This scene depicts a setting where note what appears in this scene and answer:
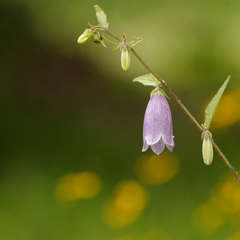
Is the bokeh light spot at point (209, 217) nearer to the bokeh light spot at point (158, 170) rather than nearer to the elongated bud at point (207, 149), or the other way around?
the bokeh light spot at point (158, 170)

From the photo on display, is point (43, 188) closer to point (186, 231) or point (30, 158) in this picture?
point (30, 158)

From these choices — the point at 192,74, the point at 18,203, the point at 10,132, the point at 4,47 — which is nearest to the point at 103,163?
the point at 18,203

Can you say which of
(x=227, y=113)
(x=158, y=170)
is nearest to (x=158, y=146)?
(x=158, y=170)

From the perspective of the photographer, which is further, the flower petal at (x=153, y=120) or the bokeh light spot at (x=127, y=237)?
the bokeh light spot at (x=127, y=237)

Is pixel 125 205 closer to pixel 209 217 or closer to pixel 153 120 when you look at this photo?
pixel 209 217

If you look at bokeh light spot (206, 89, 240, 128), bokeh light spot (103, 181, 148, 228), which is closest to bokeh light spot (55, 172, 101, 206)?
bokeh light spot (103, 181, 148, 228)

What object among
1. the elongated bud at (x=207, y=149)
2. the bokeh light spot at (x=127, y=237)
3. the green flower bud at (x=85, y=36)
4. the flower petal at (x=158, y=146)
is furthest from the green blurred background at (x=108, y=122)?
the green flower bud at (x=85, y=36)
